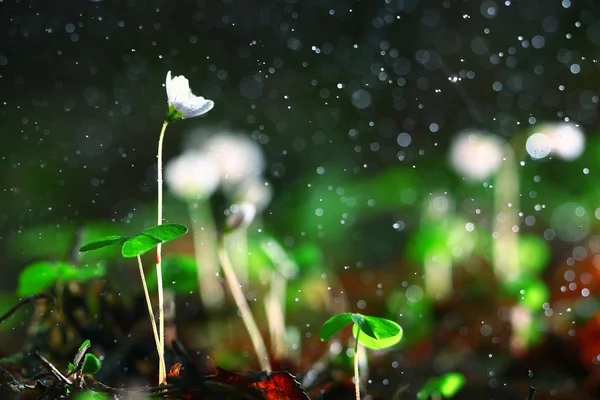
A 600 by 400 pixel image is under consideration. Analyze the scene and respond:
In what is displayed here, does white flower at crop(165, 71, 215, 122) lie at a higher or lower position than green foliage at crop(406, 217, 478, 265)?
higher

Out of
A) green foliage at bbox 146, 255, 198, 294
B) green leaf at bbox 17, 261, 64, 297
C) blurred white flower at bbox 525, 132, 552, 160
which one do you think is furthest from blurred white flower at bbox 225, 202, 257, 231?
blurred white flower at bbox 525, 132, 552, 160

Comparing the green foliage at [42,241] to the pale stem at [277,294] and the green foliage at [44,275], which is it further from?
the green foliage at [44,275]

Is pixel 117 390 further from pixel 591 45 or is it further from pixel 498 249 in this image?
pixel 591 45

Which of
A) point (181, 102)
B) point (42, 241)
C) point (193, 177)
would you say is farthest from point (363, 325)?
point (42, 241)

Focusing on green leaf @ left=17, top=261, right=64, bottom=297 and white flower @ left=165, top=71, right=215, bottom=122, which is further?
green leaf @ left=17, top=261, right=64, bottom=297

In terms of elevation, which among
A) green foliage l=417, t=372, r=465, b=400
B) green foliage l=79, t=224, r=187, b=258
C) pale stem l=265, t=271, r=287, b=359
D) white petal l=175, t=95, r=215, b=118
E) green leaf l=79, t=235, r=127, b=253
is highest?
white petal l=175, t=95, r=215, b=118

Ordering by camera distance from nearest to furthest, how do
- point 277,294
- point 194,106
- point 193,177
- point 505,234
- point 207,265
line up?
point 194,106 < point 277,294 < point 193,177 < point 207,265 < point 505,234

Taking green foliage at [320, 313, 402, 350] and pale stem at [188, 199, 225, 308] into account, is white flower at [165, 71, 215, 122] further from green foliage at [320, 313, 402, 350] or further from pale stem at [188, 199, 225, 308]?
pale stem at [188, 199, 225, 308]

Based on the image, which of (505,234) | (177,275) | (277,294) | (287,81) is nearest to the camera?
(177,275)

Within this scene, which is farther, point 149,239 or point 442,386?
point 442,386

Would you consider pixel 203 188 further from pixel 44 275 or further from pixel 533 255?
pixel 533 255
